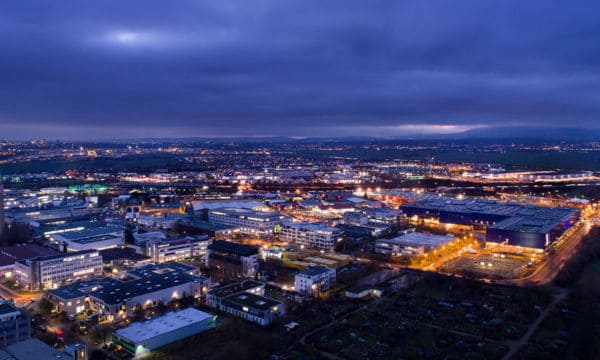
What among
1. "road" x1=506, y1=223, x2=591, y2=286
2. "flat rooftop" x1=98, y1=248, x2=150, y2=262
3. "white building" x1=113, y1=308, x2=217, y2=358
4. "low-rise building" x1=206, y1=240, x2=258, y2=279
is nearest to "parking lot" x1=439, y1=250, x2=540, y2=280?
"road" x1=506, y1=223, x2=591, y2=286

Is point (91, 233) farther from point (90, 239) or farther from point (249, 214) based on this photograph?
point (249, 214)

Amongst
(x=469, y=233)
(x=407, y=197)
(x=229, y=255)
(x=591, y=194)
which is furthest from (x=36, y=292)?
(x=591, y=194)

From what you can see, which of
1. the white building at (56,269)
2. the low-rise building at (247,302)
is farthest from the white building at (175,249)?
the low-rise building at (247,302)

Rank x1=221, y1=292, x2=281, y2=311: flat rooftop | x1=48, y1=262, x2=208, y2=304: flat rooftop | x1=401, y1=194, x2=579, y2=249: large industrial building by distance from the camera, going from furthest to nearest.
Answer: x1=401, y1=194, x2=579, y2=249: large industrial building
x1=48, y1=262, x2=208, y2=304: flat rooftop
x1=221, y1=292, x2=281, y2=311: flat rooftop

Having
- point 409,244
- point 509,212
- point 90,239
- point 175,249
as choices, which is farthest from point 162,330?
point 509,212

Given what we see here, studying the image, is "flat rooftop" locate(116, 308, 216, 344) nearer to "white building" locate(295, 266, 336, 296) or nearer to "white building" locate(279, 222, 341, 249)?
"white building" locate(295, 266, 336, 296)

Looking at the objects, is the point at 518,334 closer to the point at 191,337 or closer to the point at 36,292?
the point at 191,337
